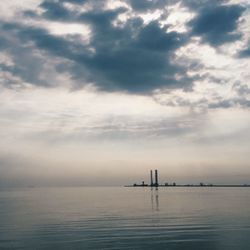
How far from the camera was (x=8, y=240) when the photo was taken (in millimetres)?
36938

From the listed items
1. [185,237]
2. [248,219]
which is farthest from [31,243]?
[248,219]

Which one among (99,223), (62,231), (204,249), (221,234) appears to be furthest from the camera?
(99,223)

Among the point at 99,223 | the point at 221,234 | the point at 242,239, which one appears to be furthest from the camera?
the point at 99,223

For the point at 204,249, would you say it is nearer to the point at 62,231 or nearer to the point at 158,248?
the point at 158,248

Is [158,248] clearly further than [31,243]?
No

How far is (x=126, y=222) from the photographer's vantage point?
5094 centimetres

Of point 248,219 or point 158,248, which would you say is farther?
point 248,219

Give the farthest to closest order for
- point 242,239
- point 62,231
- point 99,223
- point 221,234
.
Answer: point 99,223, point 62,231, point 221,234, point 242,239

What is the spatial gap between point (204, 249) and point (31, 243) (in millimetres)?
15590

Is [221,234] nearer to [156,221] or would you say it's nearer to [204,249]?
[204,249]

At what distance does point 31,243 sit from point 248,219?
30244 millimetres

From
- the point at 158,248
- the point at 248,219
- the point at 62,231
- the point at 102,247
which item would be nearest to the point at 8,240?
the point at 62,231

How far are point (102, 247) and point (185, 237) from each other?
30.7ft

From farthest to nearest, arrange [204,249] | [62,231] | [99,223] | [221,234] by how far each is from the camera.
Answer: [99,223] → [62,231] → [221,234] → [204,249]
